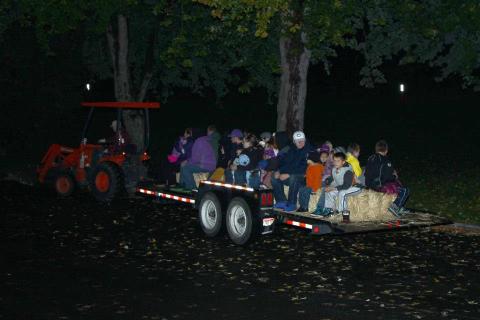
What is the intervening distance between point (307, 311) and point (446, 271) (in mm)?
2975

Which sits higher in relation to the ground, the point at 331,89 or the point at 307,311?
the point at 331,89

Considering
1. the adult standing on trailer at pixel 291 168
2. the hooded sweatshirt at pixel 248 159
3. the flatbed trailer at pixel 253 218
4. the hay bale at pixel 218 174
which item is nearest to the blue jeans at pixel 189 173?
the hay bale at pixel 218 174

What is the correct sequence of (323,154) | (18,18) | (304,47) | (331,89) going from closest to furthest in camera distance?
(323,154) → (304,47) → (18,18) → (331,89)

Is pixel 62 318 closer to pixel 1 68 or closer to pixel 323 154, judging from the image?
pixel 323 154

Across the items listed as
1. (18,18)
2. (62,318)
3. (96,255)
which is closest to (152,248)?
(96,255)

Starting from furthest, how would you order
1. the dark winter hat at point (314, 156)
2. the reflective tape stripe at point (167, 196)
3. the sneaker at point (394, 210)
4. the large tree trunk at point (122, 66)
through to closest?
the large tree trunk at point (122, 66) < the reflective tape stripe at point (167, 196) < the dark winter hat at point (314, 156) < the sneaker at point (394, 210)

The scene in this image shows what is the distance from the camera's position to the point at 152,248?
1306cm

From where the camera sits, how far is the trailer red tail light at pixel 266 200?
522 inches

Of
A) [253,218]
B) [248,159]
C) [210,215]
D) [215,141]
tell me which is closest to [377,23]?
[215,141]

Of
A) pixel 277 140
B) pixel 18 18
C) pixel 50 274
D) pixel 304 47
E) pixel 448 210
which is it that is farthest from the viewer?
pixel 18 18

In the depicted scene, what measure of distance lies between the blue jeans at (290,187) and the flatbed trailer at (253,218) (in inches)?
25.0

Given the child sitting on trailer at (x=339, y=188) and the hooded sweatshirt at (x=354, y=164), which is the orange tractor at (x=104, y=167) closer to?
the hooded sweatshirt at (x=354, y=164)

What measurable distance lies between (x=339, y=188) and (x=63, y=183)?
837cm

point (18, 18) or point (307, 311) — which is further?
point (18, 18)
